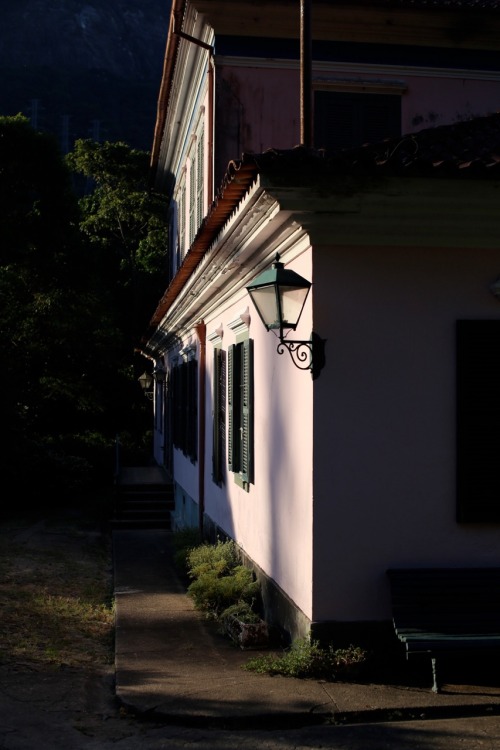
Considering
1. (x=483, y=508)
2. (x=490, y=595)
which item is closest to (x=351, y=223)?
(x=483, y=508)

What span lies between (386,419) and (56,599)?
505 cm

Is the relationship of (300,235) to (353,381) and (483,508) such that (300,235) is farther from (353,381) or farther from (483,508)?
(483,508)

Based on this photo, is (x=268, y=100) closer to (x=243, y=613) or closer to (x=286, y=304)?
(x=286, y=304)

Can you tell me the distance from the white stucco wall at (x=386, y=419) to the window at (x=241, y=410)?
88.4 inches

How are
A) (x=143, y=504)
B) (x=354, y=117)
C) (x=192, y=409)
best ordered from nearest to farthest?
(x=354, y=117) → (x=192, y=409) → (x=143, y=504)

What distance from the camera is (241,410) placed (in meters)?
9.39

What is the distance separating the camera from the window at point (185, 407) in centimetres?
1363

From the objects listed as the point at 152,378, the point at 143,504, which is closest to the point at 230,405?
the point at 143,504

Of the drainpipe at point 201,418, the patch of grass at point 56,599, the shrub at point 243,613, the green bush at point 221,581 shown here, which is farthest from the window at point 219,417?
the shrub at point 243,613

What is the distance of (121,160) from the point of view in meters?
34.7

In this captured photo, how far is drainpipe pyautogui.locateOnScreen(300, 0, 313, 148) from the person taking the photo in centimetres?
791

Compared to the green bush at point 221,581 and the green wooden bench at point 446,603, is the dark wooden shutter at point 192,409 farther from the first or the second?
the green wooden bench at point 446,603

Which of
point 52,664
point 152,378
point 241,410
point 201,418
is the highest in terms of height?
point 152,378

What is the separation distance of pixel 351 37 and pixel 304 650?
8131 millimetres
